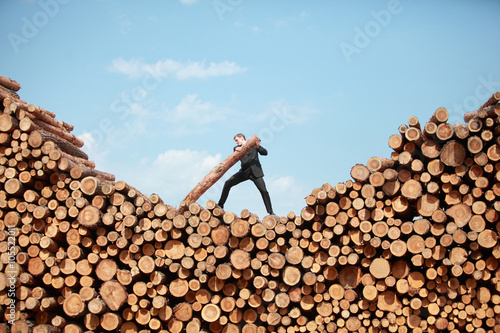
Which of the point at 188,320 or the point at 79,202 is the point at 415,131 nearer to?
the point at 188,320

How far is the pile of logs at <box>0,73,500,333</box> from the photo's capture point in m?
6.90

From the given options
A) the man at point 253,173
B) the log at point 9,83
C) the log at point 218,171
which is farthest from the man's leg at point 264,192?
the log at point 9,83

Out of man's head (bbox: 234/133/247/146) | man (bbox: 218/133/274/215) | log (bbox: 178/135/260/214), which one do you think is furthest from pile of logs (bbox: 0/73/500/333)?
man's head (bbox: 234/133/247/146)

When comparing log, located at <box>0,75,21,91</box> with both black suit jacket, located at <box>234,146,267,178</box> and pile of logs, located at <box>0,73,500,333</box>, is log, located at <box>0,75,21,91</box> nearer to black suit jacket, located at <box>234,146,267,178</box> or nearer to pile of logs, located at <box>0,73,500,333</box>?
pile of logs, located at <box>0,73,500,333</box>

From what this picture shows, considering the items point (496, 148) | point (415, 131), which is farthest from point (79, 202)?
point (496, 148)

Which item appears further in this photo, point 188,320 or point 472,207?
point 188,320

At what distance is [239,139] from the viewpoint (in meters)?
8.97

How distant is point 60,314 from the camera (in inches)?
305

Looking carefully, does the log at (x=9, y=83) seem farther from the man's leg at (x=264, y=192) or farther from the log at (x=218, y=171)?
the man's leg at (x=264, y=192)

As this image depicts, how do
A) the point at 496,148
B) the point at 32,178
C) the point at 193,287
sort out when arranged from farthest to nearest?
the point at 32,178
the point at 193,287
the point at 496,148

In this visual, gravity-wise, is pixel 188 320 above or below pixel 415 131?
below

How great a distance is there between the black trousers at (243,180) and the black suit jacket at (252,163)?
55 mm

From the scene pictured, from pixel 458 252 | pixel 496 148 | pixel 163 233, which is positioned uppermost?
pixel 496 148

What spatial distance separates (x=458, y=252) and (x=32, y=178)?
21.2 feet
